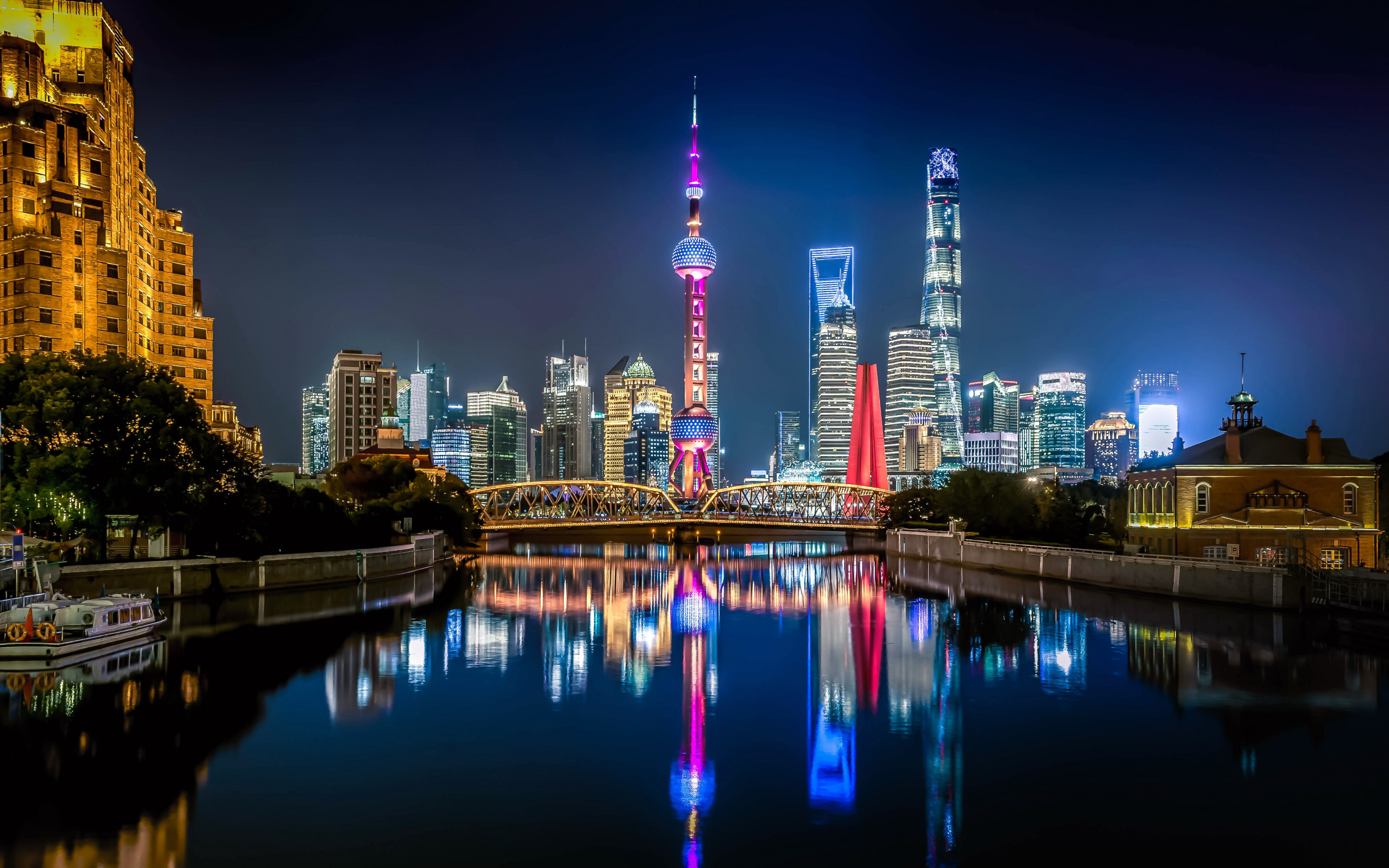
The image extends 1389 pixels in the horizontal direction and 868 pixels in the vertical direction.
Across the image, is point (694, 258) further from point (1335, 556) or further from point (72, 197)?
point (1335, 556)

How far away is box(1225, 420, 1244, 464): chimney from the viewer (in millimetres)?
58375

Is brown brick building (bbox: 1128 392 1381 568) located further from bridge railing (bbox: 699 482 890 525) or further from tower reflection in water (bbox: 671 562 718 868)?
bridge railing (bbox: 699 482 890 525)

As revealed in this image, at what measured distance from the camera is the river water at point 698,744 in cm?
1898

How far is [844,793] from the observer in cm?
2192

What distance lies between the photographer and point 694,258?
7343 inches

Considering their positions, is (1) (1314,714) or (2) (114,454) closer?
(1) (1314,714)

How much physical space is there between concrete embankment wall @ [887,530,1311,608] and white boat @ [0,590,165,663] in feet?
154

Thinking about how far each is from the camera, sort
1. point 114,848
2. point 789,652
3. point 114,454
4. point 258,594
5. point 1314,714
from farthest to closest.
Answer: point 258,594
point 114,454
point 789,652
point 1314,714
point 114,848

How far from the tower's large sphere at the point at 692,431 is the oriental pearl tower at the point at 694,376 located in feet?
0.28

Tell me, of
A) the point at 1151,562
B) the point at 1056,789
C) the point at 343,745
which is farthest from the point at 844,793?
the point at 1151,562

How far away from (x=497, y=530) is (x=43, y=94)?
6305 cm

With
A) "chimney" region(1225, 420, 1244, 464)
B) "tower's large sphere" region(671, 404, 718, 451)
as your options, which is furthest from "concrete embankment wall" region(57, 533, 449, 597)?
"tower's large sphere" region(671, 404, 718, 451)

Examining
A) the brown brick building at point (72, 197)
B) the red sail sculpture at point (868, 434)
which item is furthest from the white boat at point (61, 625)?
the red sail sculpture at point (868, 434)

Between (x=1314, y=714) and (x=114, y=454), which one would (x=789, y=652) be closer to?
(x=1314, y=714)
